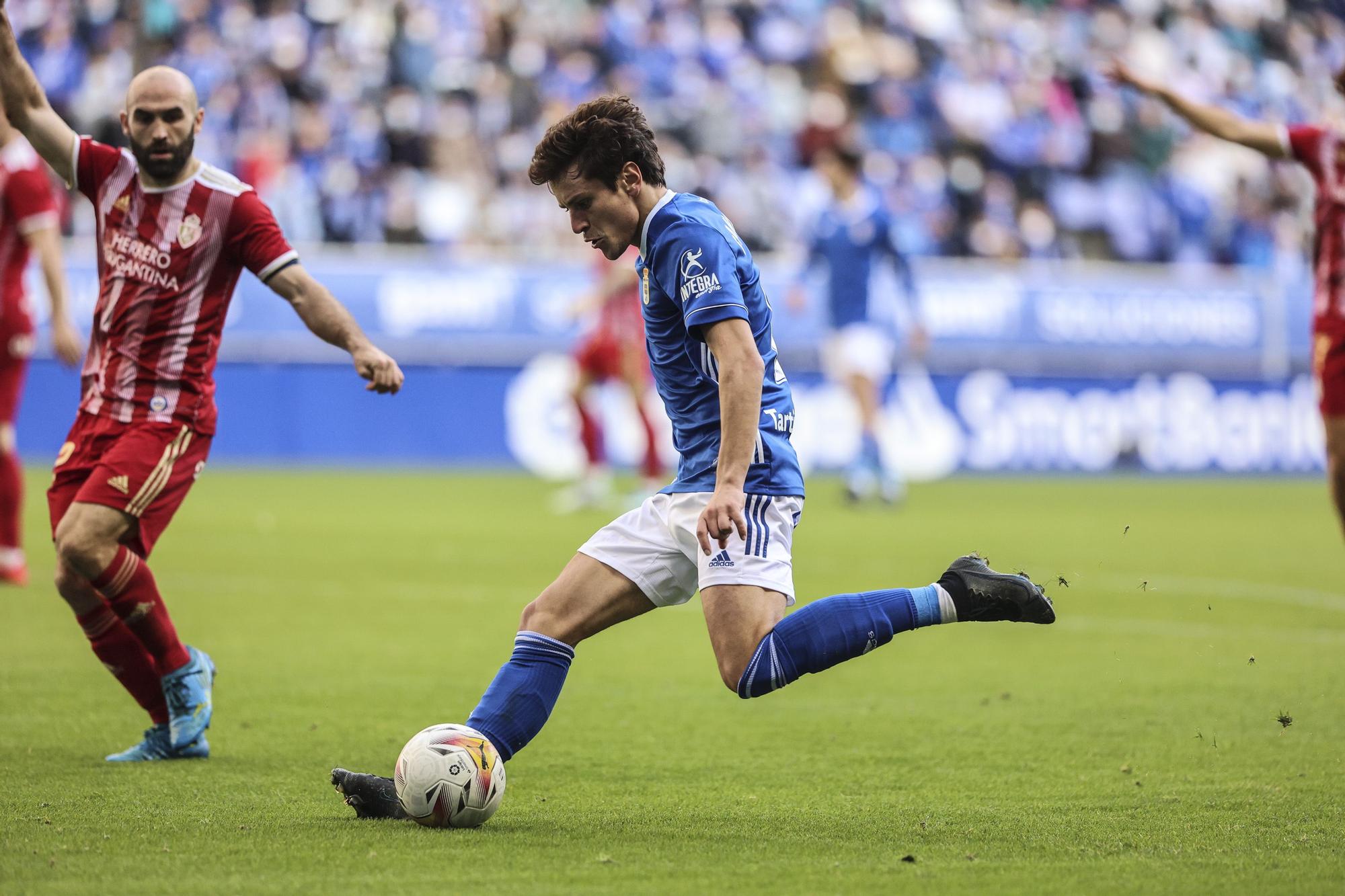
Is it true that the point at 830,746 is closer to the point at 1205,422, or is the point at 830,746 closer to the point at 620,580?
the point at 620,580

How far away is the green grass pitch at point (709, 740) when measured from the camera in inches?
163

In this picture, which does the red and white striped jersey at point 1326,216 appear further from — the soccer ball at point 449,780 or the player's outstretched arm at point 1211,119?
the soccer ball at point 449,780

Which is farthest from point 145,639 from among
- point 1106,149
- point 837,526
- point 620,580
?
point 1106,149

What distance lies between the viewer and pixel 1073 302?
2117 centimetres

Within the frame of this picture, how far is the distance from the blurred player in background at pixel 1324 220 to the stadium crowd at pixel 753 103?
45.9 feet

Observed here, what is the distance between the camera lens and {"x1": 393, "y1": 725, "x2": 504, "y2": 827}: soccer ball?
4492 mm

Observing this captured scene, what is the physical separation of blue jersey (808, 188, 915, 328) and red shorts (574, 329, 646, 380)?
2.28 m

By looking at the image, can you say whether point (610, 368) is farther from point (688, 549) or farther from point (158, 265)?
point (688, 549)

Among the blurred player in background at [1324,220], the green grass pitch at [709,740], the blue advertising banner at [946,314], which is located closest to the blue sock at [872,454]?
the blue advertising banner at [946,314]

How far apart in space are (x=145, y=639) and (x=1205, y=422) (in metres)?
18.0

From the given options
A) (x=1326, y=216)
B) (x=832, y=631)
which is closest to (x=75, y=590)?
(x=832, y=631)

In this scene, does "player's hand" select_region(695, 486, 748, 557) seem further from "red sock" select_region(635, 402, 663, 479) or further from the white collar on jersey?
"red sock" select_region(635, 402, 663, 479)

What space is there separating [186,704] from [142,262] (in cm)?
142

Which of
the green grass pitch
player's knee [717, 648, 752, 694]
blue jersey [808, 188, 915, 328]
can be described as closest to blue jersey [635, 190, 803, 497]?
player's knee [717, 648, 752, 694]
